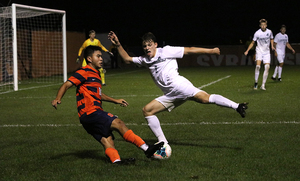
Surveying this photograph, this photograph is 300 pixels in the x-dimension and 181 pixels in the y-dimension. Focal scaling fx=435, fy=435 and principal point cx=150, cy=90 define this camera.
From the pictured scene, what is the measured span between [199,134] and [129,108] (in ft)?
11.3

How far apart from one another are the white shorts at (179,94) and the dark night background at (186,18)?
34.9 meters

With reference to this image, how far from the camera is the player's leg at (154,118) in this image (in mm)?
5660

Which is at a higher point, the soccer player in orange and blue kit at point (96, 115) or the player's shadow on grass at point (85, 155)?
the soccer player in orange and blue kit at point (96, 115)

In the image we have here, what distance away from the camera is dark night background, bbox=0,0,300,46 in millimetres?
41906

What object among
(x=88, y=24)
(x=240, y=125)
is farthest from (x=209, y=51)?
(x=88, y=24)

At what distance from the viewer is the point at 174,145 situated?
6012 mm

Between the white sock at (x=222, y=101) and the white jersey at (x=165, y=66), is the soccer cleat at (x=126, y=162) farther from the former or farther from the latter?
the white sock at (x=222, y=101)

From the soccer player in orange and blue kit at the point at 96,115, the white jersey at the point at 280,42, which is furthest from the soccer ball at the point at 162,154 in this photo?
the white jersey at the point at 280,42

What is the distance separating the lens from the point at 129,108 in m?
9.95

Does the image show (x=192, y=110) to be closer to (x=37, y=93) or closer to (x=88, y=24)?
(x=37, y=93)

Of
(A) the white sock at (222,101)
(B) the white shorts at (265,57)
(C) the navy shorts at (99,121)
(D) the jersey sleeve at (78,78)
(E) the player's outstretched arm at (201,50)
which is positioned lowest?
(B) the white shorts at (265,57)

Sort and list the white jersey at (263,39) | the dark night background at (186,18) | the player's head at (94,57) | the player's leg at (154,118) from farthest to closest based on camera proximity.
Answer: the dark night background at (186,18) → the white jersey at (263,39) → the player's leg at (154,118) → the player's head at (94,57)

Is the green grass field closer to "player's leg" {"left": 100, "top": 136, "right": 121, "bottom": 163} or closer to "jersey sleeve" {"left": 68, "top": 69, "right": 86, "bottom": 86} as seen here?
"player's leg" {"left": 100, "top": 136, "right": 121, "bottom": 163}

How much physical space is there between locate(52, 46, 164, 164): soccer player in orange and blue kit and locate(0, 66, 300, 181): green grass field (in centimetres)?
22
